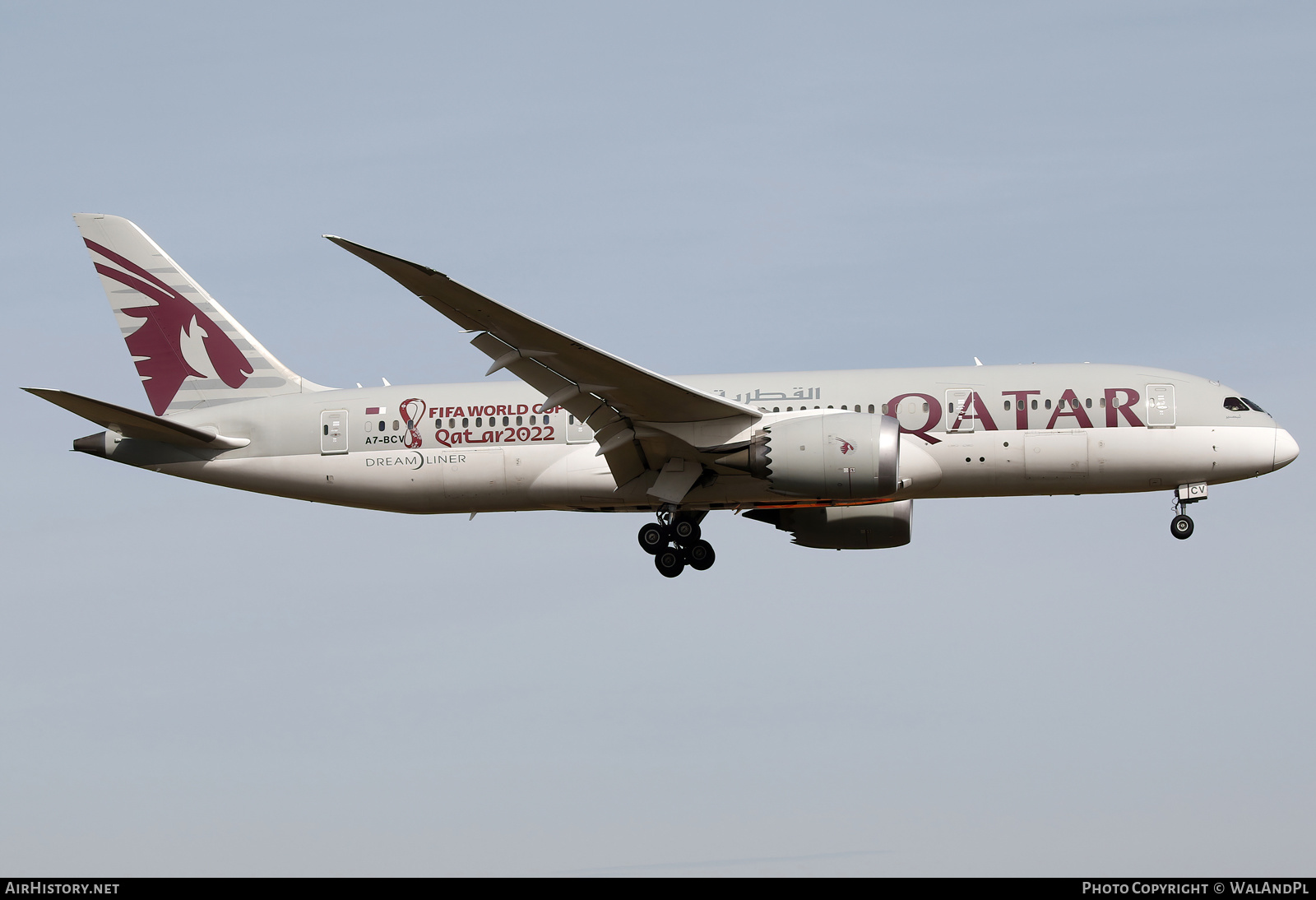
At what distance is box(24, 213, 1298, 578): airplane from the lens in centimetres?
3025

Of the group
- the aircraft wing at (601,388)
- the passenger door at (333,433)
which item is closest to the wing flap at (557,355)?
the aircraft wing at (601,388)

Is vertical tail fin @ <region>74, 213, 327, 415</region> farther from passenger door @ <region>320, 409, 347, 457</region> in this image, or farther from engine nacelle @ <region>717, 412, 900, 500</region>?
engine nacelle @ <region>717, 412, 900, 500</region>

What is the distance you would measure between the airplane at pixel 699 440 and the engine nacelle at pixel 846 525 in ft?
0.19

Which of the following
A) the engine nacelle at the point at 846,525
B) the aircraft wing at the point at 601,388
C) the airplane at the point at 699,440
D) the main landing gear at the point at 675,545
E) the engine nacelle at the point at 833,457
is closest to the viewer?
the aircraft wing at the point at 601,388

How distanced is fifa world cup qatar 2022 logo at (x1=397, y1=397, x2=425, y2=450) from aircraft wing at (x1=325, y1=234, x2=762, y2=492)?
173 inches

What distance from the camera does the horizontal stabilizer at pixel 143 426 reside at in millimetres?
31797

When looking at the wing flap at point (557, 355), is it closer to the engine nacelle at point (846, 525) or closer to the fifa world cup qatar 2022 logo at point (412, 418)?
the fifa world cup qatar 2022 logo at point (412, 418)

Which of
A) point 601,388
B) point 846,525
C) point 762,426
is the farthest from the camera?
point 846,525

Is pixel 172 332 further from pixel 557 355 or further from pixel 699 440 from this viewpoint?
pixel 699 440

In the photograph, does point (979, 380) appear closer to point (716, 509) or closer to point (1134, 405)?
point (1134, 405)

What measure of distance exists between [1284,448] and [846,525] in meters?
10.2

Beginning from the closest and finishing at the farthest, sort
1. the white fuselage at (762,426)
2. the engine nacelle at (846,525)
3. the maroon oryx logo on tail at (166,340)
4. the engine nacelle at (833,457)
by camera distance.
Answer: the engine nacelle at (833,457), the white fuselage at (762,426), the engine nacelle at (846,525), the maroon oryx logo on tail at (166,340)

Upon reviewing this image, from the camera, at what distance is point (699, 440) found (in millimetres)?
31312

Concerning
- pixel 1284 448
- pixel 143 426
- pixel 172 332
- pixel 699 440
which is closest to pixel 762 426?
pixel 699 440
